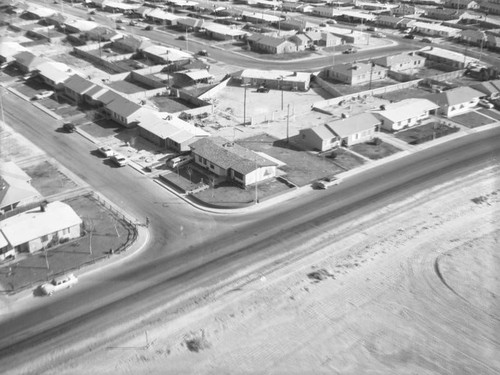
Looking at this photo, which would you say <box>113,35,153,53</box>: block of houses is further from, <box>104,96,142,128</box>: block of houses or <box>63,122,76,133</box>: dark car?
<box>63,122,76,133</box>: dark car

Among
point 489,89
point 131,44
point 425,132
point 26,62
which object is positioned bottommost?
point 425,132

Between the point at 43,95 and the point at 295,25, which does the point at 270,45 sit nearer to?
the point at 295,25

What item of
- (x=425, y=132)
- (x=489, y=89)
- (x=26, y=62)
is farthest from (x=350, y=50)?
(x=26, y=62)

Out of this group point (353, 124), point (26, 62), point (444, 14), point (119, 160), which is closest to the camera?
point (119, 160)

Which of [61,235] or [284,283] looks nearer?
[284,283]

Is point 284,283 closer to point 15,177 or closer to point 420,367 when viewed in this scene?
point 420,367

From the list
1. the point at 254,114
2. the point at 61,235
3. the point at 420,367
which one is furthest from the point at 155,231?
the point at 254,114
